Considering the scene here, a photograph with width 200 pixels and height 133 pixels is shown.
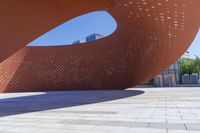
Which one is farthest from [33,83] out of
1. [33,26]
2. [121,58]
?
[33,26]

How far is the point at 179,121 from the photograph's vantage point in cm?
457

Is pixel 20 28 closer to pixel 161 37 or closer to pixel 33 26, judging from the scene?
Result: pixel 33 26

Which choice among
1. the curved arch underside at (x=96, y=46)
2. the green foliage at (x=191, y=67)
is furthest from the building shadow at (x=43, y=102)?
the green foliage at (x=191, y=67)

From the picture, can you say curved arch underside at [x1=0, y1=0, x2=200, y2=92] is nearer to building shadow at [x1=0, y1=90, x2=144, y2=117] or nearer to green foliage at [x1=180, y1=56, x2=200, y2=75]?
building shadow at [x1=0, y1=90, x2=144, y2=117]

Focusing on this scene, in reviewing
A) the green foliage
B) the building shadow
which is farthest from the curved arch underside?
the green foliage

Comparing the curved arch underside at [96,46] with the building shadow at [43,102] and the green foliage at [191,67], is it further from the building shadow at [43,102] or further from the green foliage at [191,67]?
the green foliage at [191,67]

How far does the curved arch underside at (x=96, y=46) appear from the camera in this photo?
8070mm

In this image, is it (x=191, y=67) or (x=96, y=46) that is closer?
(x=96, y=46)

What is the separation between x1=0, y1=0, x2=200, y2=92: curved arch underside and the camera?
26.5 feet

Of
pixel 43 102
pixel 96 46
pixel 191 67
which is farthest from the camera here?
pixel 191 67

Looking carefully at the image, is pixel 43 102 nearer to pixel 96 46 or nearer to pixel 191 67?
pixel 96 46

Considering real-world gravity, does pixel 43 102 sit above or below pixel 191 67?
below

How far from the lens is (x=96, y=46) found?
2206 cm

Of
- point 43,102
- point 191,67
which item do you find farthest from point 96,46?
point 191,67
